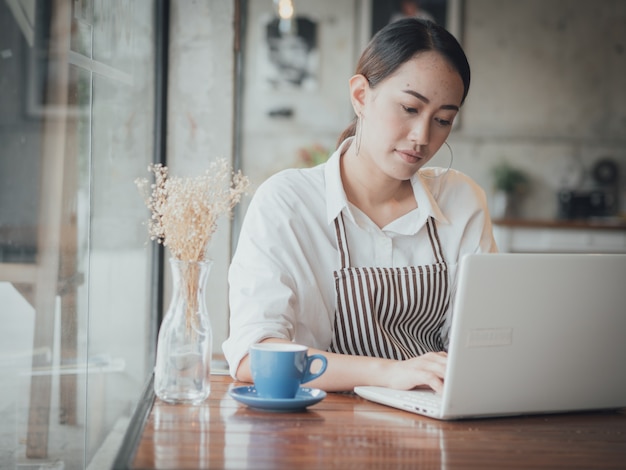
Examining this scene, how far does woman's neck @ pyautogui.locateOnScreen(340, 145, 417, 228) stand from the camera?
1.95 metres

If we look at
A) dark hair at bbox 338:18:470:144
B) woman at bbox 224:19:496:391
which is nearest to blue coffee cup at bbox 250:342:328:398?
woman at bbox 224:19:496:391

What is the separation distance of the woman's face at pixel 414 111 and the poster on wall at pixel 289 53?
222 inches

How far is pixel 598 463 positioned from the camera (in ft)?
3.77

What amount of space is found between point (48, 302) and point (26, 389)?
25cm

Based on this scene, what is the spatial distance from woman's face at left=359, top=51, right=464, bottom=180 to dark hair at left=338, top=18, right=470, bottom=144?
2cm

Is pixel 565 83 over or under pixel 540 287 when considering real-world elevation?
over

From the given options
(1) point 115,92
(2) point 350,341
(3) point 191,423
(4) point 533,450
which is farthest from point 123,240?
(4) point 533,450

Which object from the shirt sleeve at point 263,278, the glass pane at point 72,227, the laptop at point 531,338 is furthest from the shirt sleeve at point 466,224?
the glass pane at point 72,227

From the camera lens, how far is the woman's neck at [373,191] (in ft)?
6.38

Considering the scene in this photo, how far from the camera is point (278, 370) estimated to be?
1360mm

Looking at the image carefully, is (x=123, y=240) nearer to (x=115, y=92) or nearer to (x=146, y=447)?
(x=115, y=92)

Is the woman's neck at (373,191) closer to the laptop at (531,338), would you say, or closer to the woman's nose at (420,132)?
the woman's nose at (420,132)

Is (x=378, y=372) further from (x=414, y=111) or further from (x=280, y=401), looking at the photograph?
(x=414, y=111)

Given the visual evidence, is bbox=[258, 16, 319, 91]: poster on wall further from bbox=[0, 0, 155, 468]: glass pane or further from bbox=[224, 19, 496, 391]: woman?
bbox=[224, 19, 496, 391]: woman
